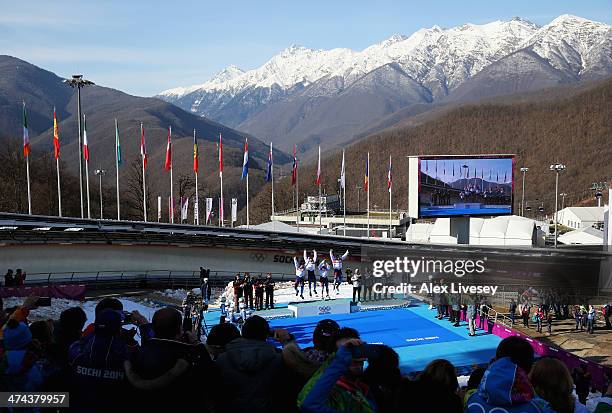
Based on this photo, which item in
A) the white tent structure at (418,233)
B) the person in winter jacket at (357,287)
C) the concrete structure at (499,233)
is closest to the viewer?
the person in winter jacket at (357,287)

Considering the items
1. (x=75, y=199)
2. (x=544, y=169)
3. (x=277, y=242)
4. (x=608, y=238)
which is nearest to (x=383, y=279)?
(x=277, y=242)

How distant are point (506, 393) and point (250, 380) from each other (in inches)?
73.2

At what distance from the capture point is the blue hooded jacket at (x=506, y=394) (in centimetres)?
432

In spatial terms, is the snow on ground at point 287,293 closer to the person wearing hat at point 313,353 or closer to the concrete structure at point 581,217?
the person wearing hat at point 313,353

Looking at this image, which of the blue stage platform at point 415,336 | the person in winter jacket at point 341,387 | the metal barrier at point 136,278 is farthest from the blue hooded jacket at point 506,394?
the metal barrier at point 136,278

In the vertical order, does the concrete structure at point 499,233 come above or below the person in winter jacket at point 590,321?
above

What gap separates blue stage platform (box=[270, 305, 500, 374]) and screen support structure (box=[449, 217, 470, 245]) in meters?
6.71

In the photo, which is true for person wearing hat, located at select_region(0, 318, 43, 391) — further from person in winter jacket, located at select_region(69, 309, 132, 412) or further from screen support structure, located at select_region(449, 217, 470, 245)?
screen support structure, located at select_region(449, 217, 470, 245)

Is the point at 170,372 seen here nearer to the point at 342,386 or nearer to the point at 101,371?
the point at 101,371

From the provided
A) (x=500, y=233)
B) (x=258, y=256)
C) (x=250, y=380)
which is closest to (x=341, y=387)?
(x=250, y=380)

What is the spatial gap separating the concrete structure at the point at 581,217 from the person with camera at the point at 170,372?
70.2m

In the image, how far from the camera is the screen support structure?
3027 centimetres

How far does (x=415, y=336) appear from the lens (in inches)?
806

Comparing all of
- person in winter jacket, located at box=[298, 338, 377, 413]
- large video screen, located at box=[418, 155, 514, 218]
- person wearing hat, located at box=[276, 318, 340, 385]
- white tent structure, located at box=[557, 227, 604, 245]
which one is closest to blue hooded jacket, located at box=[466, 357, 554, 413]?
person in winter jacket, located at box=[298, 338, 377, 413]
